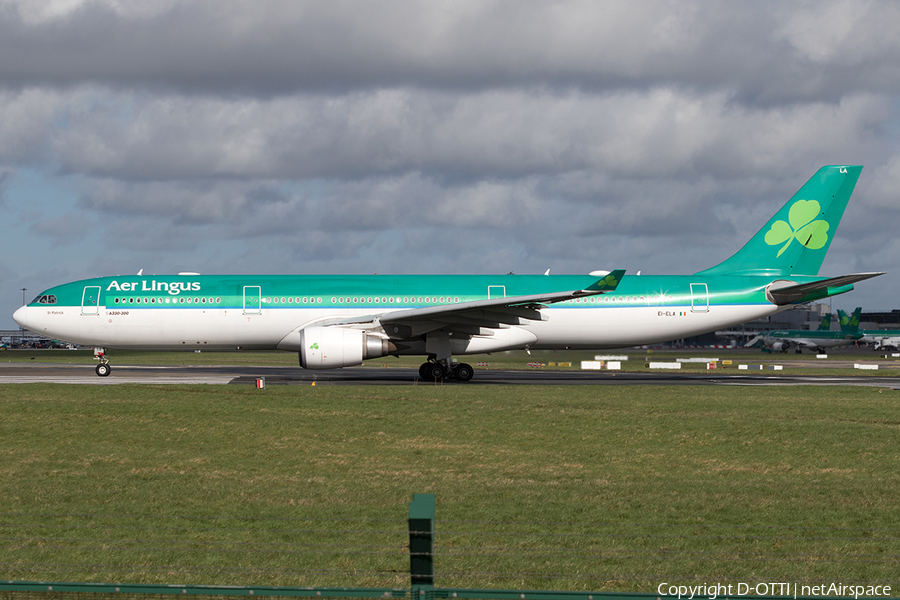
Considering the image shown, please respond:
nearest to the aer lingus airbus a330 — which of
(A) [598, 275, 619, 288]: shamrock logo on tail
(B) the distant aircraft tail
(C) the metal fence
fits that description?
(A) [598, 275, 619, 288]: shamrock logo on tail

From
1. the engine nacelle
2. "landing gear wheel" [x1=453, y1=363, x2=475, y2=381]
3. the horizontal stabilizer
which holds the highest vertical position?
the horizontal stabilizer

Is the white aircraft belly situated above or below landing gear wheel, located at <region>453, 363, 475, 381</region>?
above

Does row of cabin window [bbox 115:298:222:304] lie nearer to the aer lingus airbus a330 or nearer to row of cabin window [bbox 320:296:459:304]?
the aer lingus airbus a330

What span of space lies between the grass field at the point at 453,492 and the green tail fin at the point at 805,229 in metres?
14.2

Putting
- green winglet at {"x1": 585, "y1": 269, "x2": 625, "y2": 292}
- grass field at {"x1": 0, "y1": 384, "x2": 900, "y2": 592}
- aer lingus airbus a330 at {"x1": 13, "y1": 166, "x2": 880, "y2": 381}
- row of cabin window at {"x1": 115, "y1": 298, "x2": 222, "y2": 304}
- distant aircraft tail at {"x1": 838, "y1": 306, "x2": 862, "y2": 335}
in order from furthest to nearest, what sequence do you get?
distant aircraft tail at {"x1": 838, "y1": 306, "x2": 862, "y2": 335}
row of cabin window at {"x1": 115, "y1": 298, "x2": 222, "y2": 304}
aer lingus airbus a330 at {"x1": 13, "y1": 166, "x2": 880, "y2": 381}
green winglet at {"x1": 585, "y1": 269, "x2": 625, "y2": 292}
grass field at {"x1": 0, "y1": 384, "x2": 900, "y2": 592}

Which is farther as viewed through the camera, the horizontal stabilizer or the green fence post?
the horizontal stabilizer

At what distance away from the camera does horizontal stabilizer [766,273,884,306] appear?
3244 centimetres

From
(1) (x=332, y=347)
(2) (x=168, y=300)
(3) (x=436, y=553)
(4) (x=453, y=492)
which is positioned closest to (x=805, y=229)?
(1) (x=332, y=347)

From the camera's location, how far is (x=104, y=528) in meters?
9.39

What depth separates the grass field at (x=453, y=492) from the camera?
26.4 feet

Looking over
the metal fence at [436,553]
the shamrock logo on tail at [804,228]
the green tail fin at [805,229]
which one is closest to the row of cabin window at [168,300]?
the green tail fin at [805,229]

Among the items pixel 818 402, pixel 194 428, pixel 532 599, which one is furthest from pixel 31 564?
pixel 818 402

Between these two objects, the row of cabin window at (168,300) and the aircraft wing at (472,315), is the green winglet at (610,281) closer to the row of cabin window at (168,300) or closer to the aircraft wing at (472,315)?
the aircraft wing at (472,315)

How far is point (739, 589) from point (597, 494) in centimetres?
426
